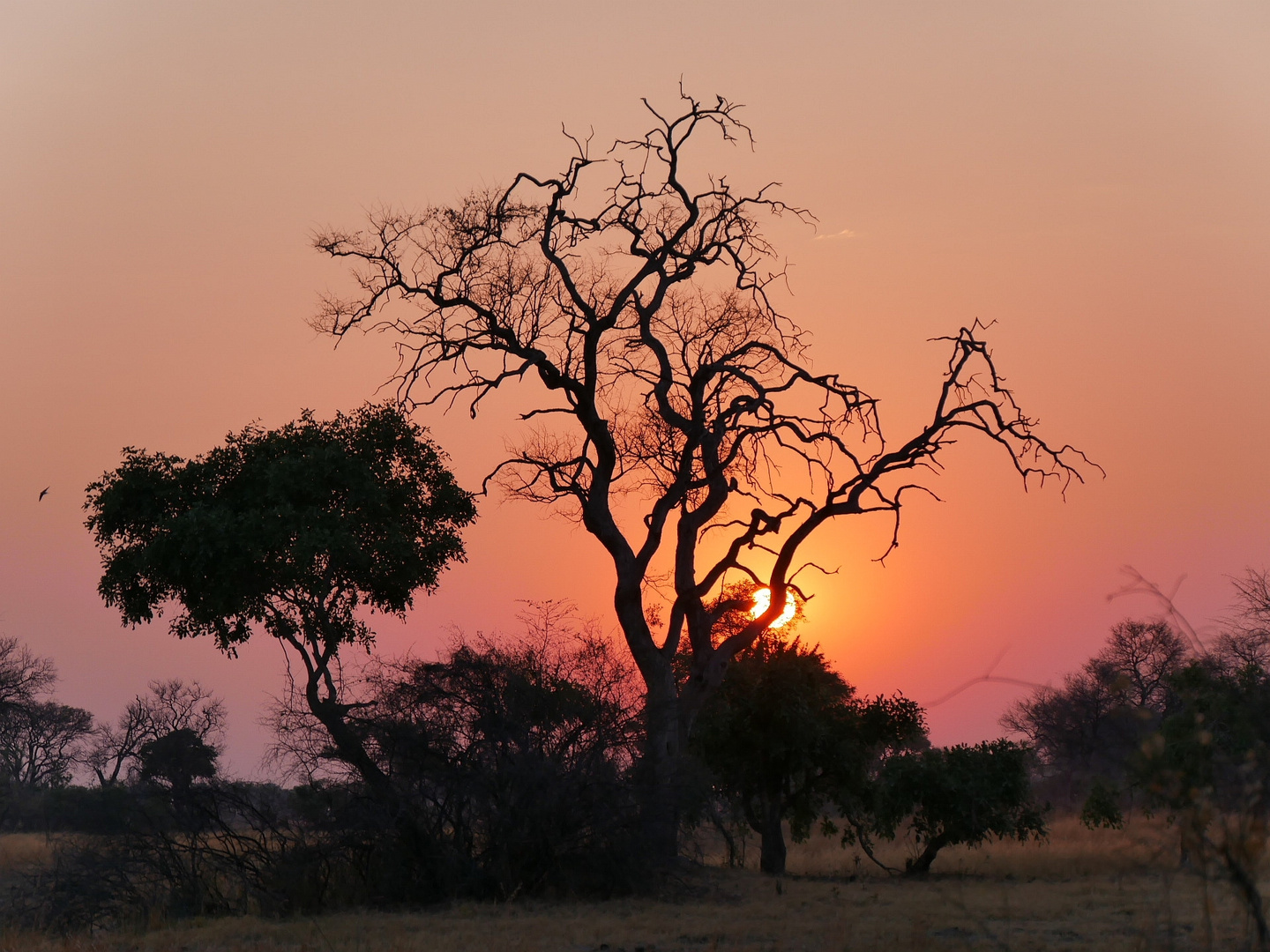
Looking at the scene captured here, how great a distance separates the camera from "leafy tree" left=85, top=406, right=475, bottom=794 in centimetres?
2273

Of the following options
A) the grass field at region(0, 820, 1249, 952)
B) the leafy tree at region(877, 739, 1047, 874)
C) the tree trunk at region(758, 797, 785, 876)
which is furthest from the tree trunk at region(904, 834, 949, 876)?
the grass field at region(0, 820, 1249, 952)

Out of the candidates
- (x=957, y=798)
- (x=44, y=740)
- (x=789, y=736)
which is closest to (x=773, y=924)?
(x=789, y=736)

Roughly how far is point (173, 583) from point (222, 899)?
27.5 ft

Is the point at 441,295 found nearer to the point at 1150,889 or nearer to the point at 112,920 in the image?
the point at 112,920

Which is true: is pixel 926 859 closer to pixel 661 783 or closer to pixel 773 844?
pixel 773 844

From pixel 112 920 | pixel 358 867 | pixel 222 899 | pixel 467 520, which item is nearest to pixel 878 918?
pixel 358 867

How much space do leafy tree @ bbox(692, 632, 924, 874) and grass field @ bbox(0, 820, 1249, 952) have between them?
3.47 meters

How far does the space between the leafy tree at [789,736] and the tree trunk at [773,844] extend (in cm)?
2

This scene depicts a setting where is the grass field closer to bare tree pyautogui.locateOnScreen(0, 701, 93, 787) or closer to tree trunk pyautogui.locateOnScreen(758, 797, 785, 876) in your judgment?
tree trunk pyautogui.locateOnScreen(758, 797, 785, 876)

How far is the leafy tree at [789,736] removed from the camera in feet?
80.5

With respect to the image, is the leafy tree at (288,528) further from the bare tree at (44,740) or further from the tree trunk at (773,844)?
the bare tree at (44,740)

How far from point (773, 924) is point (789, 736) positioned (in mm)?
9139

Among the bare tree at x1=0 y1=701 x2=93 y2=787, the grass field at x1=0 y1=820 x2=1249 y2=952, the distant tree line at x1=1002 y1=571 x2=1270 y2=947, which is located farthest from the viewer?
the bare tree at x1=0 y1=701 x2=93 y2=787

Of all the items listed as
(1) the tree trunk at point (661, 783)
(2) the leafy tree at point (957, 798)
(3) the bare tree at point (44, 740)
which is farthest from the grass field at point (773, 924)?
(3) the bare tree at point (44, 740)
